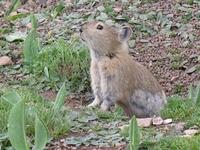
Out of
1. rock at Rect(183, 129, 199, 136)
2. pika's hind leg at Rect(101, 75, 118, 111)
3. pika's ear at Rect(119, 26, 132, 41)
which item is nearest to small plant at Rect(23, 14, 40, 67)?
pika's ear at Rect(119, 26, 132, 41)

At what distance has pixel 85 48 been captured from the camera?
930 cm

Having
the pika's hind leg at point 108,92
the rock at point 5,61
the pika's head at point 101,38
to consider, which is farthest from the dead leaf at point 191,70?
the rock at point 5,61

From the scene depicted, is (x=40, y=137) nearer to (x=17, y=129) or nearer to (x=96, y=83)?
(x=17, y=129)

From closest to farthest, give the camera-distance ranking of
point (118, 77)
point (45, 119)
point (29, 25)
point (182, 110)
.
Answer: point (45, 119), point (182, 110), point (118, 77), point (29, 25)

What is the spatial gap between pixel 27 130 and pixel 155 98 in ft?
8.42

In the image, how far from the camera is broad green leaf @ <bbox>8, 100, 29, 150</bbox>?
529 cm

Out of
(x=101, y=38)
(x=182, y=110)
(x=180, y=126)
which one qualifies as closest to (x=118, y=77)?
(x=101, y=38)

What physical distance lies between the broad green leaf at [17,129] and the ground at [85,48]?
4.22ft

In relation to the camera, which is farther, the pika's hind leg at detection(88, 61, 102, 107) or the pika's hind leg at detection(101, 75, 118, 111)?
the pika's hind leg at detection(88, 61, 102, 107)

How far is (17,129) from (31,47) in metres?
3.88

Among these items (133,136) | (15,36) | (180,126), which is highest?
(15,36)

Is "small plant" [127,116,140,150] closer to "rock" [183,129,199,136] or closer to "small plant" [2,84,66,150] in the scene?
"small plant" [2,84,66,150]

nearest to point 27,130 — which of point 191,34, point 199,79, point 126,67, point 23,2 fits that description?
point 126,67

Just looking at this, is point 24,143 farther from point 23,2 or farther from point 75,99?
point 23,2
